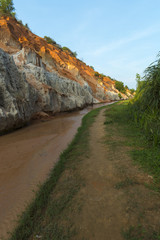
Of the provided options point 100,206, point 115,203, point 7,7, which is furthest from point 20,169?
point 7,7

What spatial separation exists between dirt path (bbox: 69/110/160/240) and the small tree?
131ft

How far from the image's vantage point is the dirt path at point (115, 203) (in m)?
1.57

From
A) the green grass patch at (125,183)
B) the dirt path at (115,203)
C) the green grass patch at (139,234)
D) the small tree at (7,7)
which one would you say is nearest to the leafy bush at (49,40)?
the small tree at (7,7)

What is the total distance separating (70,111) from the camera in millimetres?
17750

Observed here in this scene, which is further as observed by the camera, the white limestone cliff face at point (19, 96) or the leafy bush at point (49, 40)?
the leafy bush at point (49, 40)

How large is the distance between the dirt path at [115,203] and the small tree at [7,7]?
40002 mm

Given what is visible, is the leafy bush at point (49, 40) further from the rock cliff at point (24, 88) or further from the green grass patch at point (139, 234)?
the green grass patch at point (139, 234)

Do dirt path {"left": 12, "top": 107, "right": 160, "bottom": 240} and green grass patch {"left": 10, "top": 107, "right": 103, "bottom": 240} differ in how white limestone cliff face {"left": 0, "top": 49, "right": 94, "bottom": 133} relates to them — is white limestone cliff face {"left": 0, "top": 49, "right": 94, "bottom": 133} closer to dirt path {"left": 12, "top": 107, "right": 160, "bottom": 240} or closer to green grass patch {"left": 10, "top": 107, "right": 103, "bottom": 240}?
green grass patch {"left": 10, "top": 107, "right": 103, "bottom": 240}

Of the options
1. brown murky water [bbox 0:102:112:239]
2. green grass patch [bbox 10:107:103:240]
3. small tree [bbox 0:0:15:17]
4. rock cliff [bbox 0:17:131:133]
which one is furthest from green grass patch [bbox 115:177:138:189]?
small tree [bbox 0:0:15:17]

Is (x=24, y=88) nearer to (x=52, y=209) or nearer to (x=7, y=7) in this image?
(x=52, y=209)

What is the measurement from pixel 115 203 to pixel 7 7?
45.4 meters

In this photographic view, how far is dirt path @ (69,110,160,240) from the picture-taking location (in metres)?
1.57

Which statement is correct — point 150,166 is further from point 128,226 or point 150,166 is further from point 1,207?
point 1,207

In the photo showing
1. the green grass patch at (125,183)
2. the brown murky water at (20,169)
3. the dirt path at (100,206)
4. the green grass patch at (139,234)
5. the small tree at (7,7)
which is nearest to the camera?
the green grass patch at (139,234)
